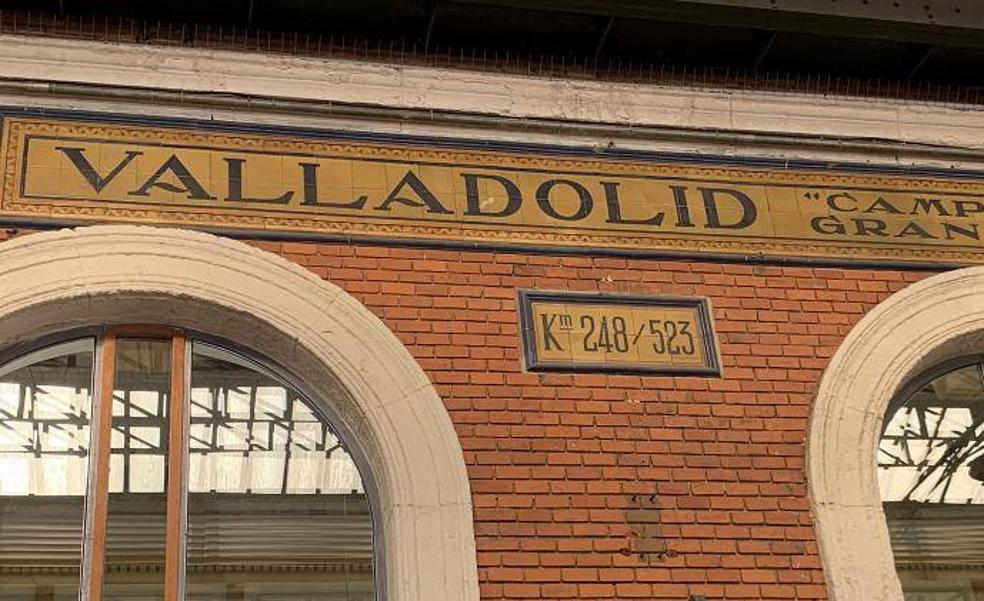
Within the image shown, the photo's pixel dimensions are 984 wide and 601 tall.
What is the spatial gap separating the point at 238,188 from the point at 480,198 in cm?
124

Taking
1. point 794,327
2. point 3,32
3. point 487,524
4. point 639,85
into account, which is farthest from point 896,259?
point 3,32

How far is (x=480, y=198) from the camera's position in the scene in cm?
673

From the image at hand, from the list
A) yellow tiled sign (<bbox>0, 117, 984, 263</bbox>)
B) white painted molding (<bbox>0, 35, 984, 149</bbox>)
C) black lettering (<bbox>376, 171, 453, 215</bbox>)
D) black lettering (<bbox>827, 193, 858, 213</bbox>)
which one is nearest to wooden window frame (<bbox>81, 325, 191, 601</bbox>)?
yellow tiled sign (<bbox>0, 117, 984, 263</bbox>)

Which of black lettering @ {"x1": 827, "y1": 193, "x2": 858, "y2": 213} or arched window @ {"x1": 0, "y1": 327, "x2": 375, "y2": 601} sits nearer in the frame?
arched window @ {"x1": 0, "y1": 327, "x2": 375, "y2": 601}

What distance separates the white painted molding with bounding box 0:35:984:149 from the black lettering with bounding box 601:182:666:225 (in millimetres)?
396

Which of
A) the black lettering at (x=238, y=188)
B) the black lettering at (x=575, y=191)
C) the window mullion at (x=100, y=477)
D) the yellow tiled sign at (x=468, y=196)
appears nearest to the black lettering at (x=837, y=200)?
the yellow tiled sign at (x=468, y=196)

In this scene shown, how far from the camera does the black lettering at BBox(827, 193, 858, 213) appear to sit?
23.4ft

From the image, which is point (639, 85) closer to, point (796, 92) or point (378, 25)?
point (796, 92)

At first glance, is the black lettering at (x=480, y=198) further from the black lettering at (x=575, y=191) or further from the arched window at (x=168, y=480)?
the arched window at (x=168, y=480)

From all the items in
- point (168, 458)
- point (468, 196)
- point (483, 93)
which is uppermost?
point (483, 93)

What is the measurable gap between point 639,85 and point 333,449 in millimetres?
2726

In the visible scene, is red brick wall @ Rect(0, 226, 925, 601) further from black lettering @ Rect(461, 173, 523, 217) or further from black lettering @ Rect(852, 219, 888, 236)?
black lettering @ Rect(852, 219, 888, 236)

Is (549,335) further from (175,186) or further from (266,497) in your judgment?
(175,186)

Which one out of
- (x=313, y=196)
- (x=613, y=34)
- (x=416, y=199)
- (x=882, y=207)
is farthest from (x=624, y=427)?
(x=613, y=34)
